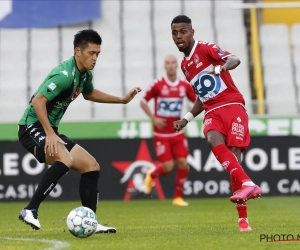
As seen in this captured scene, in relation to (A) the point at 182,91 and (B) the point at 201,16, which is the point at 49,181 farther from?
(B) the point at 201,16

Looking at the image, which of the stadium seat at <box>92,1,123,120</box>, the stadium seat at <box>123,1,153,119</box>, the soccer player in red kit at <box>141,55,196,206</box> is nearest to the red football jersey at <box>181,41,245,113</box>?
the soccer player in red kit at <box>141,55,196,206</box>

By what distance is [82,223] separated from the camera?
7863 mm

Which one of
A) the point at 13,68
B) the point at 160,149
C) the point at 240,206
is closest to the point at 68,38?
the point at 13,68

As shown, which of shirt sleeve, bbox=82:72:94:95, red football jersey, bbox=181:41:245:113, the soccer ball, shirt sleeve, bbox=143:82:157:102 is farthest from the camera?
shirt sleeve, bbox=143:82:157:102

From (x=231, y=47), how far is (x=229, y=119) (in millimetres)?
10521

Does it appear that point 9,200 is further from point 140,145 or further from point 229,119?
point 229,119

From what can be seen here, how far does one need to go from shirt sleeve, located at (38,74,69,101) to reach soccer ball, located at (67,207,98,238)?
3.89ft

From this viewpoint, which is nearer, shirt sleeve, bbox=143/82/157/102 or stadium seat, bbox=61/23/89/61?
shirt sleeve, bbox=143/82/157/102

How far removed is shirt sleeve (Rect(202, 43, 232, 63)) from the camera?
855cm

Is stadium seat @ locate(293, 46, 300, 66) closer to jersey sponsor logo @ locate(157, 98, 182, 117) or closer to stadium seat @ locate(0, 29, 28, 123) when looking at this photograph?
jersey sponsor logo @ locate(157, 98, 182, 117)

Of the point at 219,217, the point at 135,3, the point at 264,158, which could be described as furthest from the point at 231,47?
the point at 219,217

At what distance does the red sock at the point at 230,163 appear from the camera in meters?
8.19

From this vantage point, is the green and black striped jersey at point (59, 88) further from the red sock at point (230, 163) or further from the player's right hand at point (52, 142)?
the red sock at point (230, 163)

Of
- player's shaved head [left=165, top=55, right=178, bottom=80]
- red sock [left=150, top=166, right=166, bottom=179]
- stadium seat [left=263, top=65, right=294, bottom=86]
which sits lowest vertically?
red sock [left=150, top=166, right=166, bottom=179]
